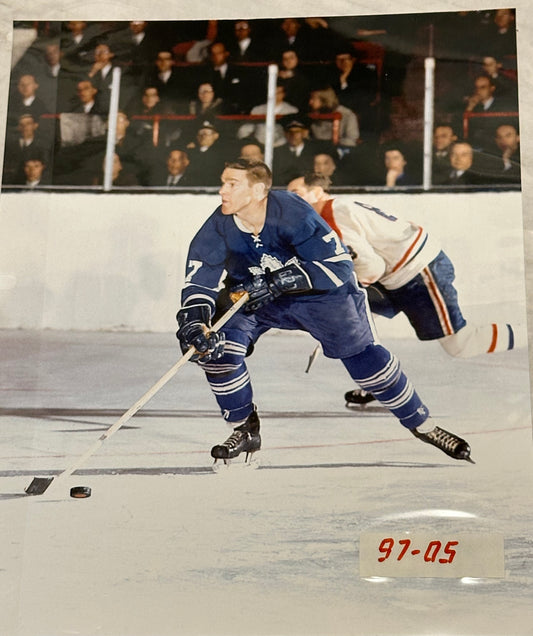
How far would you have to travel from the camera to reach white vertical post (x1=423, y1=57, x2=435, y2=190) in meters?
2.12

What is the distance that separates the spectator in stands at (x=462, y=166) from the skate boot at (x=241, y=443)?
35.6 inches

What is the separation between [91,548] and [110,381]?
1.53 ft

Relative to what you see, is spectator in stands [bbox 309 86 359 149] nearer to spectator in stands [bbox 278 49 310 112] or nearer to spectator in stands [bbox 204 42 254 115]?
spectator in stands [bbox 278 49 310 112]

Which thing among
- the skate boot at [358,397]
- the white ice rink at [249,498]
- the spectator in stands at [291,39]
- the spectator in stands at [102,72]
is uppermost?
the spectator in stands at [291,39]

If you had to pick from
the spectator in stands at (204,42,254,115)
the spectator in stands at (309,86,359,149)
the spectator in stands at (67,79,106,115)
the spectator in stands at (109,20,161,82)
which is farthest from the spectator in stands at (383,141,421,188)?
the spectator in stands at (67,79,106,115)

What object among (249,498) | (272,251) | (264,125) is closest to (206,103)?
(264,125)

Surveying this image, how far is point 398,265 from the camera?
2.11m

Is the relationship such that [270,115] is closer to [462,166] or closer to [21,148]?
[462,166]

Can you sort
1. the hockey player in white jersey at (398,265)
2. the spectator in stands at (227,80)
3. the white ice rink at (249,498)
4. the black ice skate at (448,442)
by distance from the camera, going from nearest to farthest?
the white ice rink at (249,498), the black ice skate at (448,442), the hockey player in white jersey at (398,265), the spectator in stands at (227,80)

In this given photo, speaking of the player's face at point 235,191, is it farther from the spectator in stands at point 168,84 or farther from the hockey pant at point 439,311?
the hockey pant at point 439,311

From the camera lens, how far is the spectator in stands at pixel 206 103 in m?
2.20

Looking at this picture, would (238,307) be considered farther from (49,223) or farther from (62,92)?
(62,92)

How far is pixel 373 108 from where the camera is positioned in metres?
2.16

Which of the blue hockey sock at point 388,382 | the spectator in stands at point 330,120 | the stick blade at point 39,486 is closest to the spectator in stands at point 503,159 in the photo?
the spectator in stands at point 330,120
